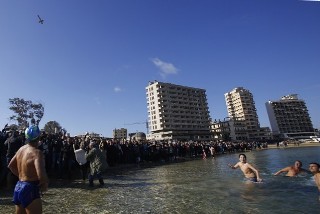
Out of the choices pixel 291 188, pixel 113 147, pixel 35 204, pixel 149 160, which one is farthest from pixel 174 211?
pixel 149 160

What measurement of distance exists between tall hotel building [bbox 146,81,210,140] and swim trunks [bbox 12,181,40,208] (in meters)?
127

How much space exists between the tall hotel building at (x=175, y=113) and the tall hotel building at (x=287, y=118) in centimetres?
5727

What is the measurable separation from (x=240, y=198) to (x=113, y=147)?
14330 mm

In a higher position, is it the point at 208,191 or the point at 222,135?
the point at 222,135

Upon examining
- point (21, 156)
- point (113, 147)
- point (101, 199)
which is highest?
point (113, 147)

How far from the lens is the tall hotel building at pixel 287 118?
190m

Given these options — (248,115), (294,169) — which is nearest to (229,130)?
(248,115)

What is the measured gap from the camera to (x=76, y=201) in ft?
30.0

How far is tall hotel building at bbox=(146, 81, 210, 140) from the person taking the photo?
451 feet

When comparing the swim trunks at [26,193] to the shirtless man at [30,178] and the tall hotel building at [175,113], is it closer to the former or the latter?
the shirtless man at [30,178]

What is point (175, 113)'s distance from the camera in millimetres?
145000

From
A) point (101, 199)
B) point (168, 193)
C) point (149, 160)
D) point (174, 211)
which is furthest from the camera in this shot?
point (149, 160)

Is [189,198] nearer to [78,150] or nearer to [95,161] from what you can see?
[95,161]

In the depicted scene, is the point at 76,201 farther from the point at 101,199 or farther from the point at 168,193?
the point at 168,193
